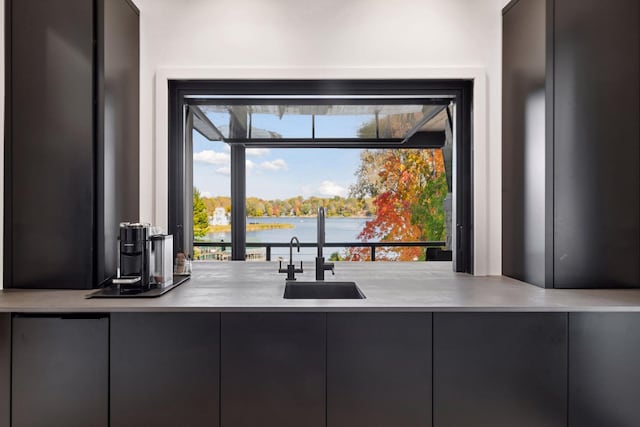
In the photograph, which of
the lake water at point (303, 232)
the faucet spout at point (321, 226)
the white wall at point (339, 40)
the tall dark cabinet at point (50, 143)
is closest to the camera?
the tall dark cabinet at point (50, 143)

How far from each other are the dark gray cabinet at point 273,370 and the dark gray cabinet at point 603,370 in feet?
3.26

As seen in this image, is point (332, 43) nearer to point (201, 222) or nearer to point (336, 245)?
point (201, 222)

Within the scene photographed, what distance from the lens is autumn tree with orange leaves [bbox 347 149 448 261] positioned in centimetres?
457

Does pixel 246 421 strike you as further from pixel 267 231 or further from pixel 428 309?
pixel 267 231

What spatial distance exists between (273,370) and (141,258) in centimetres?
81

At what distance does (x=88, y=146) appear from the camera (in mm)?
1688

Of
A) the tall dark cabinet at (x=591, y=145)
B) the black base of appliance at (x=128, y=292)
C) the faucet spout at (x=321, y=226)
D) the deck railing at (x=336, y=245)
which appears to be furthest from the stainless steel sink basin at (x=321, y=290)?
the deck railing at (x=336, y=245)

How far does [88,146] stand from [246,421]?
1443mm

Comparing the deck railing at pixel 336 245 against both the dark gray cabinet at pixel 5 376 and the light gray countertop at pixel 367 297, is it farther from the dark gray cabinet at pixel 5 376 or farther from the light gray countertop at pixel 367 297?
the dark gray cabinet at pixel 5 376

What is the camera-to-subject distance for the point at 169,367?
1360 mm

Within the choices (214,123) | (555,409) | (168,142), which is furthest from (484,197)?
(214,123)

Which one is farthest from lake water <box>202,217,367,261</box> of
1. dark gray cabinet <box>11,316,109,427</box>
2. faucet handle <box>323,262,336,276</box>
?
dark gray cabinet <box>11,316,109,427</box>

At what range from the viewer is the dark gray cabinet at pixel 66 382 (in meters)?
1.36

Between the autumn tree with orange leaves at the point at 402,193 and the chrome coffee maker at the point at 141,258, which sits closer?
the chrome coffee maker at the point at 141,258
